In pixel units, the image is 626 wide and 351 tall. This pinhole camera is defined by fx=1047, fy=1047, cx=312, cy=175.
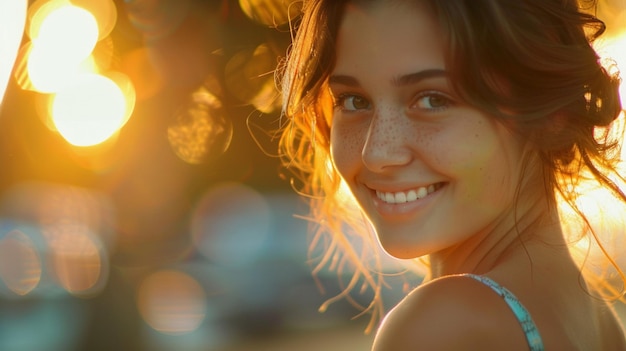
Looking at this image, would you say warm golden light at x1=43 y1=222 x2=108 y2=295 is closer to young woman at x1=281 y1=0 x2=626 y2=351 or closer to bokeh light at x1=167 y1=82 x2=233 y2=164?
bokeh light at x1=167 y1=82 x2=233 y2=164

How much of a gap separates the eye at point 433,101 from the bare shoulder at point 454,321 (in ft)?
1.36

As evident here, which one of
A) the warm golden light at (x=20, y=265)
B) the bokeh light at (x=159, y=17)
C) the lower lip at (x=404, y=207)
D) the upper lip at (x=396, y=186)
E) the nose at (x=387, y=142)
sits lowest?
the lower lip at (x=404, y=207)

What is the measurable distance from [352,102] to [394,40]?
0.22 m

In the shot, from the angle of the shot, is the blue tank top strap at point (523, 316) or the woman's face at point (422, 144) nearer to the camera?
the blue tank top strap at point (523, 316)

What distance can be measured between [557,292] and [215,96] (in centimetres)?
1200

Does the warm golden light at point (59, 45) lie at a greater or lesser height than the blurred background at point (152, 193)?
greater

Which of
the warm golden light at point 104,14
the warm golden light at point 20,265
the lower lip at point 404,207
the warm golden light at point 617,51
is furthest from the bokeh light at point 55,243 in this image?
the lower lip at point 404,207

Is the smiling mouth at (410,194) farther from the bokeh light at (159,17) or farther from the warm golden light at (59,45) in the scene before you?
the bokeh light at (159,17)

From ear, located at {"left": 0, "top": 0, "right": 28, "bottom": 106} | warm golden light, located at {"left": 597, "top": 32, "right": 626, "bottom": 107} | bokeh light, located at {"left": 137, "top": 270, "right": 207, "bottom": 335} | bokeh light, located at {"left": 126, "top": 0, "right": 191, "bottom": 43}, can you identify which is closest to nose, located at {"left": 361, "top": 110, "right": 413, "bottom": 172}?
warm golden light, located at {"left": 597, "top": 32, "right": 626, "bottom": 107}

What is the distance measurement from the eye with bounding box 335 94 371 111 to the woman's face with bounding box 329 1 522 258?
7 cm

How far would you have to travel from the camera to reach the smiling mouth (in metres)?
2.18

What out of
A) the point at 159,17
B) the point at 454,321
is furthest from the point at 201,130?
the point at 454,321

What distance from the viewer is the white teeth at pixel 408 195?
2180 mm

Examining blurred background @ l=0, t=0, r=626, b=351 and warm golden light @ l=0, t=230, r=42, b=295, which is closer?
warm golden light @ l=0, t=230, r=42, b=295
